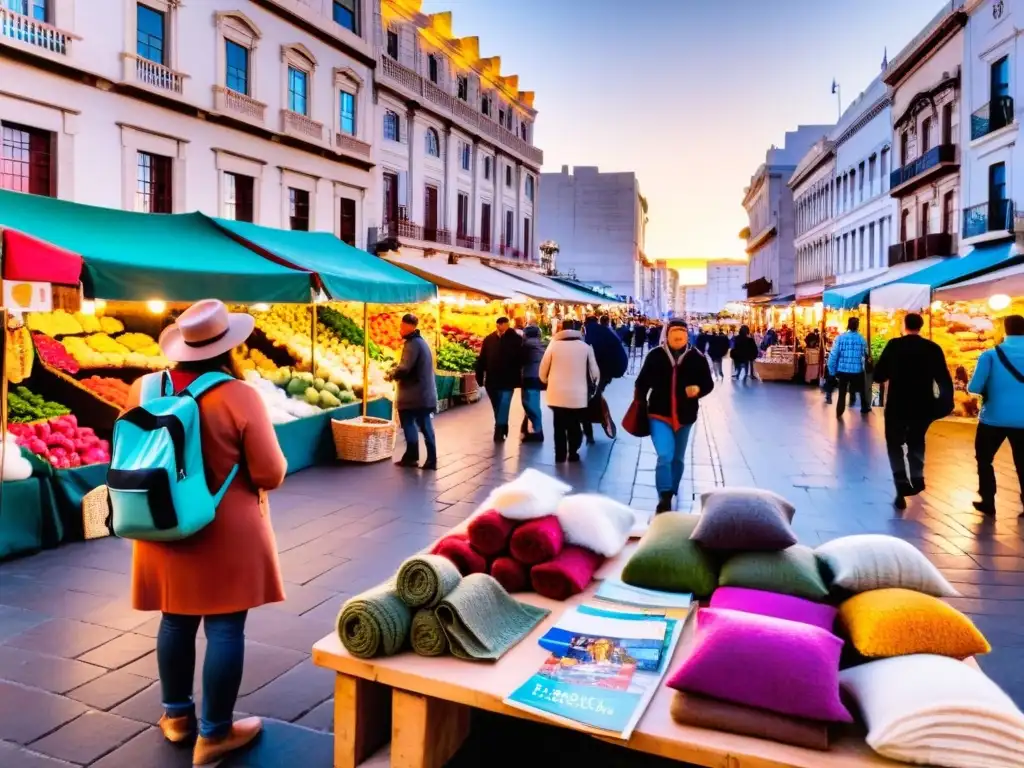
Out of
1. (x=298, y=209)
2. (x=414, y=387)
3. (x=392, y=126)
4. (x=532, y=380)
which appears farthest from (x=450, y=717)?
(x=392, y=126)

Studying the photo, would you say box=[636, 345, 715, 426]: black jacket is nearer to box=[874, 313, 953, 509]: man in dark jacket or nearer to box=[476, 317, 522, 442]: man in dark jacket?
box=[874, 313, 953, 509]: man in dark jacket

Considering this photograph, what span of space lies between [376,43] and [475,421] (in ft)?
55.1

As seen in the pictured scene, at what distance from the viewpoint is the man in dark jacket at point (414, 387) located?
948cm

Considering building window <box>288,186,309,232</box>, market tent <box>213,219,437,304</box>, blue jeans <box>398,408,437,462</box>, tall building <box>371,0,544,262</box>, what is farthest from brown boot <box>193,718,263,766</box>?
tall building <box>371,0,544,262</box>

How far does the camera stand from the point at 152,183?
17922 millimetres

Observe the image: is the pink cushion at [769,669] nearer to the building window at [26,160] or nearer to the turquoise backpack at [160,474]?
the turquoise backpack at [160,474]

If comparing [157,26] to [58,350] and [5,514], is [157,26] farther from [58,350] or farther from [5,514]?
[5,514]

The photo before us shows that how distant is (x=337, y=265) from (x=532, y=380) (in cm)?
302

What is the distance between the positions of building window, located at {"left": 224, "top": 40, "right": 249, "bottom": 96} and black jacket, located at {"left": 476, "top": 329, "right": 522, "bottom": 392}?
12203 millimetres

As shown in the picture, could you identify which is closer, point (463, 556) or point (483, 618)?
point (483, 618)

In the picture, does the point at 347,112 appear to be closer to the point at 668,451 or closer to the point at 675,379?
the point at 675,379

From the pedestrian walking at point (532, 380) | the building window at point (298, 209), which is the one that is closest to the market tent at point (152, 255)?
the pedestrian walking at point (532, 380)

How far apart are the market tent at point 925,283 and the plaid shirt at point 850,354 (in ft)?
2.58

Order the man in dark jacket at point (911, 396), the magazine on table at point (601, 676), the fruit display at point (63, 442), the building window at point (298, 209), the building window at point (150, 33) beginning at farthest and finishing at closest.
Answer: the building window at point (298, 209)
the building window at point (150, 33)
the man in dark jacket at point (911, 396)
the fruit display at point (63, 442)
the magazine on table at point (601, 676)
